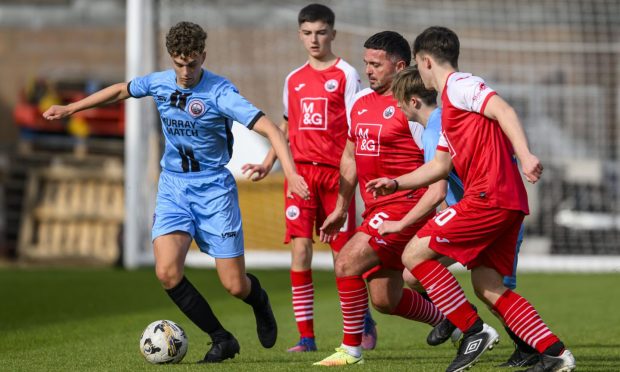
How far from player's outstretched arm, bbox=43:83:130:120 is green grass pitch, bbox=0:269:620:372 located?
1.54 metres

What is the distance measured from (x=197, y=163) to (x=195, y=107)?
1.24 feet

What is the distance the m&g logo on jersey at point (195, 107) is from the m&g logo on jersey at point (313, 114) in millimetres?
1537

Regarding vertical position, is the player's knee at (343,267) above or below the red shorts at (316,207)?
below

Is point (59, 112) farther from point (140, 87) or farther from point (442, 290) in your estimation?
point (442, 290)

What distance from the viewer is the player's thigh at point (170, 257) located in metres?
7.15

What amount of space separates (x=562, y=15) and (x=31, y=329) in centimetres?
1111

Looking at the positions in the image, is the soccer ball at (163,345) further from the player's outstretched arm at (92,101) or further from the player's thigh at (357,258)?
the player's outstretched arm at (92,101)

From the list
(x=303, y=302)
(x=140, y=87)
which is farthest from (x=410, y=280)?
(x=140, y=87)

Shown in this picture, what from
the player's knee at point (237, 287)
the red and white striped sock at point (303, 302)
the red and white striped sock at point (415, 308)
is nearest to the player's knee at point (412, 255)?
the red and white striped sock at point (415, 308)

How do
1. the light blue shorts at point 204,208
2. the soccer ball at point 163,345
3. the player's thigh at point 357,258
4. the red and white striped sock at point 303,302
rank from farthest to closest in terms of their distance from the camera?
the red and white striped sock at point 303,302, the light blue shorts at point 204,208, the player's thigh at point 357,258, the soccer ball at point 163,345

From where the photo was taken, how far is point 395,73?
748 cm

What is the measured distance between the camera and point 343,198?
743 centimetres

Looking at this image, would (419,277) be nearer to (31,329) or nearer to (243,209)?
Result: (31,329)

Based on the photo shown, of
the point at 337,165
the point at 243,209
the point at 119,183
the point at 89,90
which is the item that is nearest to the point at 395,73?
the point at 337,165
